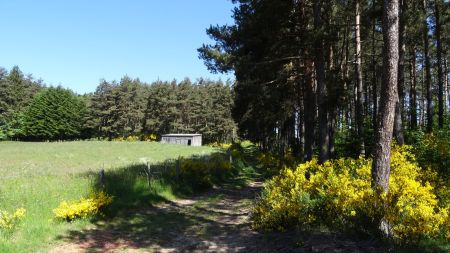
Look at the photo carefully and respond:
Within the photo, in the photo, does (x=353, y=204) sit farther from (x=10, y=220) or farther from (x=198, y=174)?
(x=198, y=174)

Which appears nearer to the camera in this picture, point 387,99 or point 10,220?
point 387,99

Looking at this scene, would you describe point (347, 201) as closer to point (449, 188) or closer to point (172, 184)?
point (449, 188)

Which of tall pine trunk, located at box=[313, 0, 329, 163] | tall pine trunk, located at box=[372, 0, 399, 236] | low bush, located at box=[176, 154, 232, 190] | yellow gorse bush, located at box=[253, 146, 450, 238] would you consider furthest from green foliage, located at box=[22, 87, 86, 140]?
tall pine trunk, located at box=[372, 0, 399, 236]

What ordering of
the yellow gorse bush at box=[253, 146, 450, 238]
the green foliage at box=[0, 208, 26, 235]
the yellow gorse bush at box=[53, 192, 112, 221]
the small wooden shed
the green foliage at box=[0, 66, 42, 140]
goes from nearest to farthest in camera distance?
1. the yellow gorse bush at box=[253, 146, 450, 238]
2. the green foliage at box=[0, 208, 26, 235]
3. the yellow gorse bush at box=[53, 192, 112, 221]
4. the small wooden shed
5. the green foliage at box=[0, 66, 42, 140]

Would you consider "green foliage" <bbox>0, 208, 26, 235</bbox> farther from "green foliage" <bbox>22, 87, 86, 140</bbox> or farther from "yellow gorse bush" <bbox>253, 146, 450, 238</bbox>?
"green foliage" <bbox>22, 87, 86, 140</bbox>

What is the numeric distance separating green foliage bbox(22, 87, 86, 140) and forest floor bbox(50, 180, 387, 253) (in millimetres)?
79529

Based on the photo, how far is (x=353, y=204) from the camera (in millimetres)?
7902

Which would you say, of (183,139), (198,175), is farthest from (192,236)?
(183,139)

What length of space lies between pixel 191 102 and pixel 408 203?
91941 millimetres

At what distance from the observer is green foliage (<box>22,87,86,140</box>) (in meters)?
83.9

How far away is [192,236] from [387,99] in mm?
5798

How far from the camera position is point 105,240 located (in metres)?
9.71

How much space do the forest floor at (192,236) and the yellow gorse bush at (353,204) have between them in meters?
0.49

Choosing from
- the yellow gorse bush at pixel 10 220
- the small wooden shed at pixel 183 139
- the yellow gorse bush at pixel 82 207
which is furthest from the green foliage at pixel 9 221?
the small wooden shed at pixel 183 139
